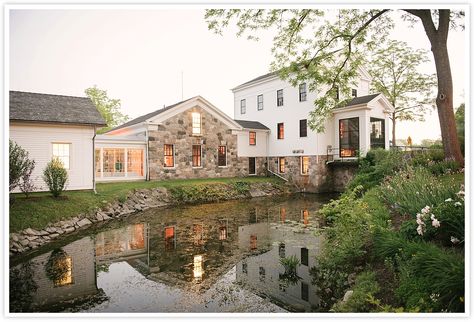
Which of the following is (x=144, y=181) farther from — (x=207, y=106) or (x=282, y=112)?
(x=282, y=112)

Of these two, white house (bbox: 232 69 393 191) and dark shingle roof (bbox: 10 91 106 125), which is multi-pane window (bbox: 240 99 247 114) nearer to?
white house (bbox: 232 69 393 191)

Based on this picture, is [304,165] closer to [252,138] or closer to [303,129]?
[303,129]

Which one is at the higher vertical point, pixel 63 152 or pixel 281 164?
pixel 63 152

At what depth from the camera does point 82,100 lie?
11906 mm

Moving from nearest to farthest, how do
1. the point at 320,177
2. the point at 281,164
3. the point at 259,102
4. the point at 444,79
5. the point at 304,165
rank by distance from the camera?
the point at 444,79, the point at 320,177, the point at 304,165, the point at 281,164, the point at 259,102

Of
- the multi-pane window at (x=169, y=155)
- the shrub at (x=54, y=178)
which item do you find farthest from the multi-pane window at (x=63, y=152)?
the multi-pane window at (x=169, y=155)

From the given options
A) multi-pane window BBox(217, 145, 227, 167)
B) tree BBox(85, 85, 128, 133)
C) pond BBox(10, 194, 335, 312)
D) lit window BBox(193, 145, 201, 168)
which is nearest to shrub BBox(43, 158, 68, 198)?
pond BBox(10, 194, 335, 312)

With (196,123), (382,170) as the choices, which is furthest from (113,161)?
(382,170)

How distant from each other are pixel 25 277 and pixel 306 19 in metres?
8.21

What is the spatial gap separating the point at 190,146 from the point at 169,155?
1311mm

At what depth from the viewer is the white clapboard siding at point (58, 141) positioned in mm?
9977

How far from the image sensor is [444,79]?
726cm

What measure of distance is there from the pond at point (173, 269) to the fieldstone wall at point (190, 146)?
698 cm

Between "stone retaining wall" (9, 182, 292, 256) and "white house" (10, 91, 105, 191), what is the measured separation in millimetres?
1693
